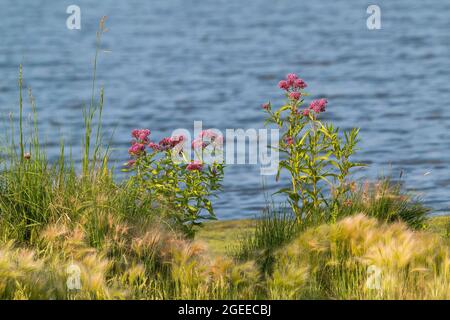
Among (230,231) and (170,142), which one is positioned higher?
(170,142)

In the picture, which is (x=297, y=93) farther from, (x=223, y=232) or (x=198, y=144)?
(x=223, y=232)

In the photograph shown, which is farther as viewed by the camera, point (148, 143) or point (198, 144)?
point (148, 143)

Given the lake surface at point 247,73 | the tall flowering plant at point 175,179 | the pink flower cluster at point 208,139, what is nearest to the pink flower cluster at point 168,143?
the tall flowering plant at point 175,179

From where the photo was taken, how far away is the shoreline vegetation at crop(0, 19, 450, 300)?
6.82 metres

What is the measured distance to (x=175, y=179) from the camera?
27.2ft

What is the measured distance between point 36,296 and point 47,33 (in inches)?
1290

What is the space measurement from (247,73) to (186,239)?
1825cm

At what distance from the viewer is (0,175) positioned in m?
8.09

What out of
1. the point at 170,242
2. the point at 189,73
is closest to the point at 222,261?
the point at 170,242

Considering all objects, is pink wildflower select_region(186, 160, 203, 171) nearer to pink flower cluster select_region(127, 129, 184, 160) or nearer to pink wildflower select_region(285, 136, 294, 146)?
pink flower cluster select_region(127, 129, 184, 160)

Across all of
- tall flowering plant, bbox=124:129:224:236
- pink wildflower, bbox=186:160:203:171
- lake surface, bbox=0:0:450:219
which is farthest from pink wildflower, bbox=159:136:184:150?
lake surface, bbox=0:0:450:219

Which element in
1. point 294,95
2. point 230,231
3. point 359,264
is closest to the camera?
point 359,264

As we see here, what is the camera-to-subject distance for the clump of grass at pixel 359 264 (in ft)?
22.2

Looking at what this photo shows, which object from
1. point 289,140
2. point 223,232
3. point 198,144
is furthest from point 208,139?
point 223,232
